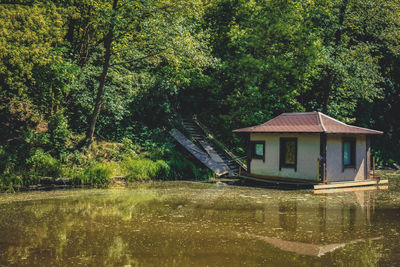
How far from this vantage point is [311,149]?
16484 mm

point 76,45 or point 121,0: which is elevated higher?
point 121,0

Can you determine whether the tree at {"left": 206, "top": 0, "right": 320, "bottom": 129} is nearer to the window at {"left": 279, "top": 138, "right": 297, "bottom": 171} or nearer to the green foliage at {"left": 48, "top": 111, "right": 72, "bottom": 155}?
the window at {"left": 279, "top": 138, "right": 297, "bottom": 171}

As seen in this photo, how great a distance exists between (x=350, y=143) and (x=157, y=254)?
13.2 meters

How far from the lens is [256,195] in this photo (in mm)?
14125

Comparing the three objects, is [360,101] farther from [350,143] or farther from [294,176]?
[294,176]

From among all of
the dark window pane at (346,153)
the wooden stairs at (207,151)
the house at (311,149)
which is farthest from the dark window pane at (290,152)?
the wooden stairs at (207,151)

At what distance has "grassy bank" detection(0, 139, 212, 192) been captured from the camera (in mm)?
15102

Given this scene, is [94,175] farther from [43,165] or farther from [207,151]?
[207,151]

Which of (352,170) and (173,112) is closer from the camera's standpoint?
(352,170)

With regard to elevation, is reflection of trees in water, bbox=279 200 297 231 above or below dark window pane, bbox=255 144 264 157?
below

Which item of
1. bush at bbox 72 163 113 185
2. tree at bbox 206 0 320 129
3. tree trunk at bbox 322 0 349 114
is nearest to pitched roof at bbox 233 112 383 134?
tree at bbox 206 0 320 129

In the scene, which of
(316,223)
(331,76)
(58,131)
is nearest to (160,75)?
(58,131)

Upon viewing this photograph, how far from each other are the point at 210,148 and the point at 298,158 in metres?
6.54

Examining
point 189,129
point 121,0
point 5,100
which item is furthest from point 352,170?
point 5,100
